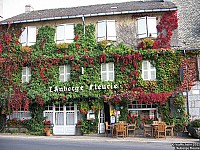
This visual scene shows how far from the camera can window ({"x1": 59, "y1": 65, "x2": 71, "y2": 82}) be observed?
1794 cm

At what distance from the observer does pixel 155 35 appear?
17359mm

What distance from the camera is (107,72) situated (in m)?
17.4

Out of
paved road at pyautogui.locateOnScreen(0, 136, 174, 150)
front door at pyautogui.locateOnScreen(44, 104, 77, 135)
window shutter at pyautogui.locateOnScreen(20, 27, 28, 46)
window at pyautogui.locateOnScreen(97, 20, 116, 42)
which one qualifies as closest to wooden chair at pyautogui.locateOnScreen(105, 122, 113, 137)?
front door at pyautogui.locateOnScreen(44, 104, 77, 135)

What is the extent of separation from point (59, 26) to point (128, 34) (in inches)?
201

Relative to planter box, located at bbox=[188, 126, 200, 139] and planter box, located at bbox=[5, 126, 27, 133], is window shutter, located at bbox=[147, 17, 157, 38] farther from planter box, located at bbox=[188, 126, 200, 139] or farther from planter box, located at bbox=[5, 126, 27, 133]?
planter box, located at bbox=[5, 126, 27, 133]

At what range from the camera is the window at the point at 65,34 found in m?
18.3

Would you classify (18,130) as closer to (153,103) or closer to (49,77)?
(49,77)

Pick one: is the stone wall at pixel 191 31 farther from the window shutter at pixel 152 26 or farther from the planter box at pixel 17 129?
the planter box at pixel 17 129

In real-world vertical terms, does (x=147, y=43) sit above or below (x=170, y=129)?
above

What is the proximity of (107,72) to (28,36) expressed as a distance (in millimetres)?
6638

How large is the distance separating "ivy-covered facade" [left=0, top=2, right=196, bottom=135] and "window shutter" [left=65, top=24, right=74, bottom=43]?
0.07m

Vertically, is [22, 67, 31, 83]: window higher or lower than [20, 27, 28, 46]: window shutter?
lower

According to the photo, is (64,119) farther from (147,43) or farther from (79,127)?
(147,43)

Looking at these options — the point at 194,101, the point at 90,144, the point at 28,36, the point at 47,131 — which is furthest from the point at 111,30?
the point at 90,144
